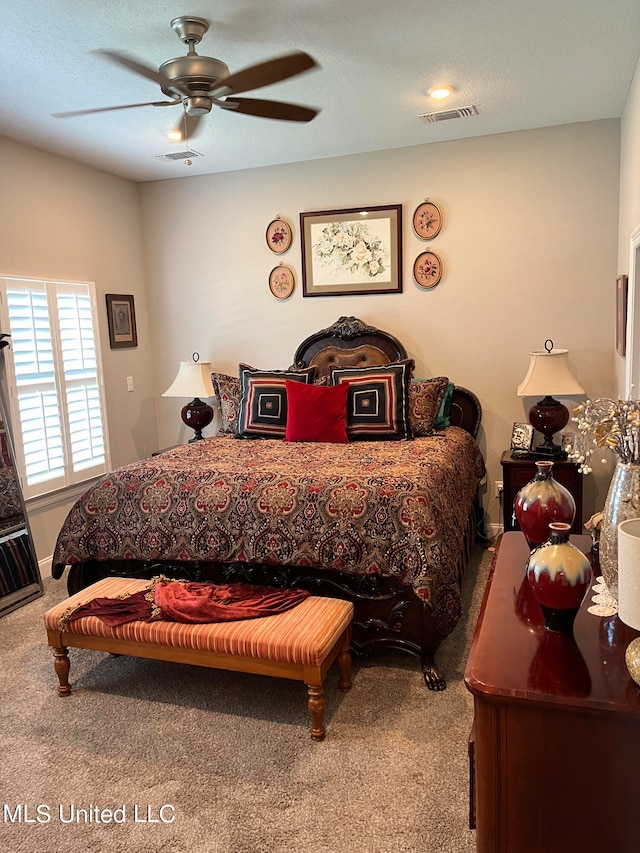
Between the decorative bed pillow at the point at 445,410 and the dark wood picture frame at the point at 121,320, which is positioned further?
the dark wood picture frame at the point at 121,320

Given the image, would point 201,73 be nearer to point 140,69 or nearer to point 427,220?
point 140,69

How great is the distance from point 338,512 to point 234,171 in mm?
3318

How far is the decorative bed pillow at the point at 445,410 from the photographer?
439 centimetres

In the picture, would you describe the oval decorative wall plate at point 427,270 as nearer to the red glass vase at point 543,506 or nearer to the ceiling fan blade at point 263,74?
the ceiling fan blade at point 263,74

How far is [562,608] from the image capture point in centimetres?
150

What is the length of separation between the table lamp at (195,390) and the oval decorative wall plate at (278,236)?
41.3 inches

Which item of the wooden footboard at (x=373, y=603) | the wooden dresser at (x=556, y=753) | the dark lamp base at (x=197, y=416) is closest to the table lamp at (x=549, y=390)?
the wooden footboard at (x=373, y=603)

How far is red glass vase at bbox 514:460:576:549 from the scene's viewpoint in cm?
192

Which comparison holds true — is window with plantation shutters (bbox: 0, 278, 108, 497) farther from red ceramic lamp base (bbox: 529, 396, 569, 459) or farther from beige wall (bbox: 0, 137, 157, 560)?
red ceramic lamp base (bbox: 529, 396, 569, 459)

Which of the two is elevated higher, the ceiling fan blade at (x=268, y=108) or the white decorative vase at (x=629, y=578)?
the ceiling fan blade at (x=268, y=108)

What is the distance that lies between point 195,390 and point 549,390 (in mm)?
2567

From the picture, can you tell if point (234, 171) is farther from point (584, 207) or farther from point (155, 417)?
point (584, 207)

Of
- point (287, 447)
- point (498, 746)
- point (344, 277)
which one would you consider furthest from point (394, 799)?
point (344, 277)

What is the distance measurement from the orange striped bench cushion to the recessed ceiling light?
8.73 feet
